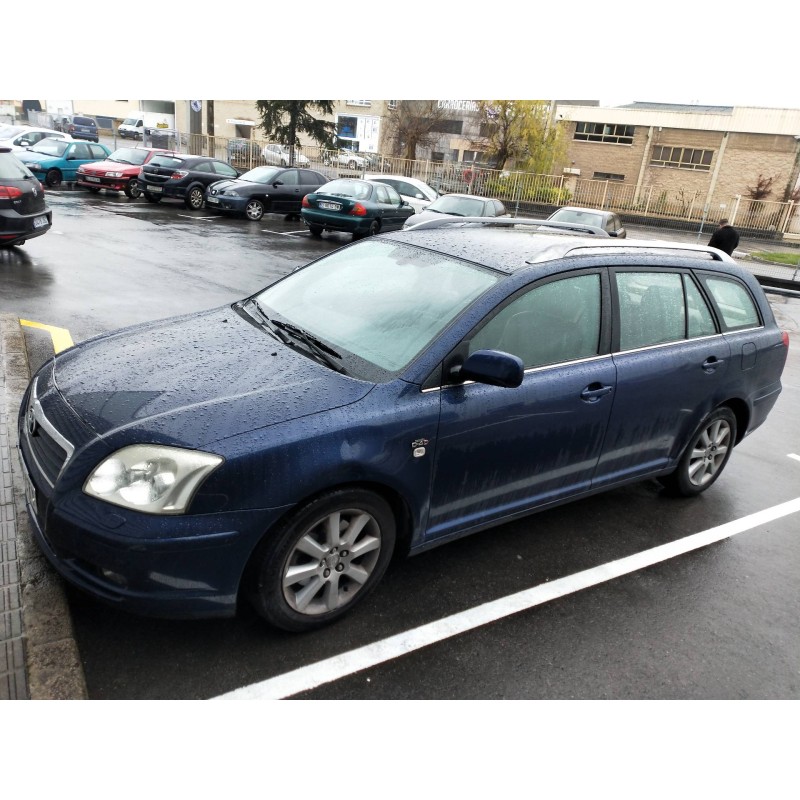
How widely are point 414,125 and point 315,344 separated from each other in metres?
40.3

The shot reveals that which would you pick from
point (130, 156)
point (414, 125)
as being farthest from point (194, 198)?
point (414, 125)

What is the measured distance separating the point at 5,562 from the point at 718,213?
37.1 m

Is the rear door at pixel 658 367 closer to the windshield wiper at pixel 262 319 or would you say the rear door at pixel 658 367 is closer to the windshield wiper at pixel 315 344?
the windshield wiper at pixel 315 344

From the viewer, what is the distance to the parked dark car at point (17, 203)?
9.40 meters

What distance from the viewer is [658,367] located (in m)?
4.06

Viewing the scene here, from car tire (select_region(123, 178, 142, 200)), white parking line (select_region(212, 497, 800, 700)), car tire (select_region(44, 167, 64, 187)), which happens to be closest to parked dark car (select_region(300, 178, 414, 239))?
car tire (select_region(123, 178, 142, 200))

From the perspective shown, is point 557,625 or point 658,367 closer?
point 557,625

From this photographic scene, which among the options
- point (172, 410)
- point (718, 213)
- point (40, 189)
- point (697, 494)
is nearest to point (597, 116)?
point (718, 213)

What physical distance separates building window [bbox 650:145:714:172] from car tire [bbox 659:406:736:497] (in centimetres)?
3770

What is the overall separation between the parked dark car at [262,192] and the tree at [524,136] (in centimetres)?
1659

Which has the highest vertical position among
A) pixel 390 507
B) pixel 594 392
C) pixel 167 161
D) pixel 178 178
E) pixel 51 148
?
pixel 594 392

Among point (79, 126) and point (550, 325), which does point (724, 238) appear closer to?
point (550, 325)

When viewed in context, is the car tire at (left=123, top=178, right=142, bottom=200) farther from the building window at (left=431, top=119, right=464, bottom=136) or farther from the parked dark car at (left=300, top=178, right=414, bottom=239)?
the building window at (left=431, top=119, right=464, bottom=136)

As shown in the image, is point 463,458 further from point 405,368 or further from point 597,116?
point 597,116
